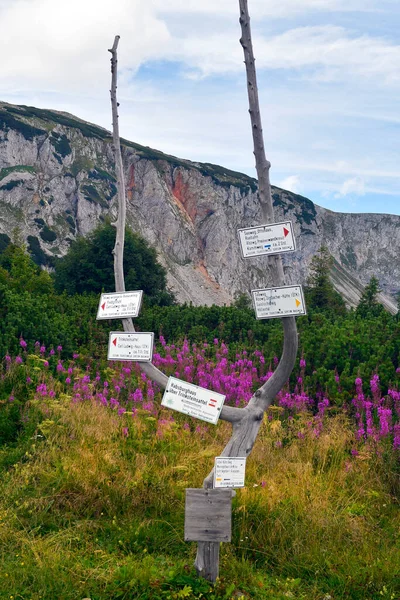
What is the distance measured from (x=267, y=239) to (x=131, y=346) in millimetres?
1496

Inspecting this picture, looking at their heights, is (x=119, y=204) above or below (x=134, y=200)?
below

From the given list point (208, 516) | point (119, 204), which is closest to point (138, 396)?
point (119, 204)

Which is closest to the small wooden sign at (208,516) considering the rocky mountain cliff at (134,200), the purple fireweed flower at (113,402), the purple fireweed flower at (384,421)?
the purple fireweed flower at (384,421)

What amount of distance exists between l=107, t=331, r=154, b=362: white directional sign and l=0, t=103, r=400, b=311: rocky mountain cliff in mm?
62751

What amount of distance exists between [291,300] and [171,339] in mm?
9277

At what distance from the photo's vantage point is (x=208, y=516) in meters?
4.30

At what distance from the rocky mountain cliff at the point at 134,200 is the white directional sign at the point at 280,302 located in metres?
63.4

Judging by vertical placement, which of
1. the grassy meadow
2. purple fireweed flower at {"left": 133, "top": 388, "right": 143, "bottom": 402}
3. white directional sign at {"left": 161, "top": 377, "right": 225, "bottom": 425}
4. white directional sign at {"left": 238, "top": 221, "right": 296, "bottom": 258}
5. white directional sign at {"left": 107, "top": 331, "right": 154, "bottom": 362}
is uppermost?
white directional sign at {"left": 238, "top": 221, "right": 296, "bottom": 258}

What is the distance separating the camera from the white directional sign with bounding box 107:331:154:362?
4.68 meters

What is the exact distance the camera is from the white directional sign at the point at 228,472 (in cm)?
437

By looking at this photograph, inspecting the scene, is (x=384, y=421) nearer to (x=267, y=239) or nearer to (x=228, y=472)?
(x=228, y=472)

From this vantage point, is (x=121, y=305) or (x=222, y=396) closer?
(x=222, y=396)

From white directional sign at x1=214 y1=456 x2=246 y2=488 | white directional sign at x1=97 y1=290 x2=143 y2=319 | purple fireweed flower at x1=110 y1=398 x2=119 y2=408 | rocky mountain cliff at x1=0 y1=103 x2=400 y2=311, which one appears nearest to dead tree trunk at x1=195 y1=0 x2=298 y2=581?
white directional sign at x1=214 y1=456 x2=246 y2=488

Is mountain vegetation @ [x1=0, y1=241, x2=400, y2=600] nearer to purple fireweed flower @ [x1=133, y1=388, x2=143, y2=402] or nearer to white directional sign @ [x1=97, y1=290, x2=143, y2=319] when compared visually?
purple fireweed flower @ [x1=133, y1=388, x2=143, y2=402]
